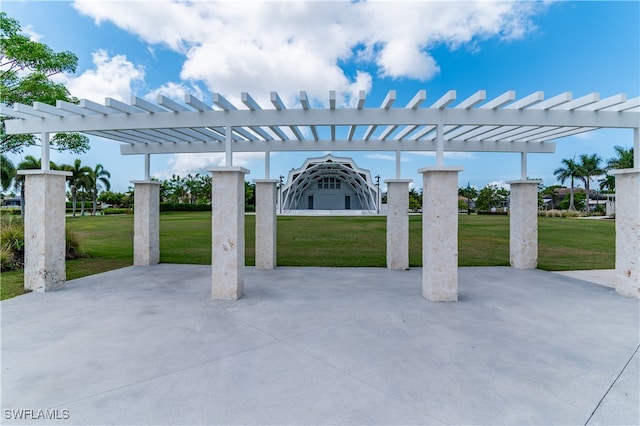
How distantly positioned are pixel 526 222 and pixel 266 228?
7.50 m

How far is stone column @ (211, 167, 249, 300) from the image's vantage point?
609 centimetres

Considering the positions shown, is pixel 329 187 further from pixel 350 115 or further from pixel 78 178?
pixel 350 115

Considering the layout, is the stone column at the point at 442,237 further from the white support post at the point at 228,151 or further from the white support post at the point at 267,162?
the white support post at the point at 267,162

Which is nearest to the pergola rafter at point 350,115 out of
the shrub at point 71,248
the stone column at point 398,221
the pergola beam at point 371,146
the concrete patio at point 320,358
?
the pergola beam at point 371,146

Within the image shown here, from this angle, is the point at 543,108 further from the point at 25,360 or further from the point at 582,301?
the point at 25,360

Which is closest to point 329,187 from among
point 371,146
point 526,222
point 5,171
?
point 5,171

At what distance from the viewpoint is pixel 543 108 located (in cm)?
616

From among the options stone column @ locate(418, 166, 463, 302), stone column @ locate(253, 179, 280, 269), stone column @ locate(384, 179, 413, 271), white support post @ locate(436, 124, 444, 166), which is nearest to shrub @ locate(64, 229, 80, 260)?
stone column @ locate(253, 179, 280, 269)

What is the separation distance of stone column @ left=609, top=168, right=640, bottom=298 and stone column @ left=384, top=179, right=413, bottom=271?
14.5 ft

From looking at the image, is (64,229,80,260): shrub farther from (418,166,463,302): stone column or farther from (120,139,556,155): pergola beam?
(418,166,463,302): stone column

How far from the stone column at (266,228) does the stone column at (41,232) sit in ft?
14.9

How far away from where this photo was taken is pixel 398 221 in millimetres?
8812

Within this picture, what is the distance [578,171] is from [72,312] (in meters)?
63.0

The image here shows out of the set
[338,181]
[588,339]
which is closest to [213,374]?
[588,339]
